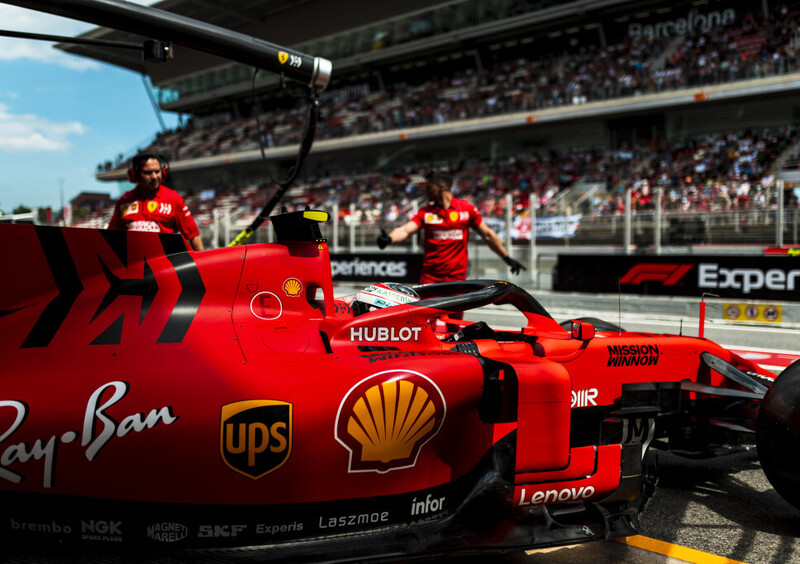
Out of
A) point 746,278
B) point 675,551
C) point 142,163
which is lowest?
point 675,551

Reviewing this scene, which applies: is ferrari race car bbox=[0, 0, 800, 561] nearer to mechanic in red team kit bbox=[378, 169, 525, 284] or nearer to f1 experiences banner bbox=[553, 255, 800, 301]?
mechanic in red team kit bbox=[378, 169, 525, 284]

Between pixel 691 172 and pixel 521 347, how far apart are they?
2022 cm

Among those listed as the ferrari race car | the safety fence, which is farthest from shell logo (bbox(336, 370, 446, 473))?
the safety fence

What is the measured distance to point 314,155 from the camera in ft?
113

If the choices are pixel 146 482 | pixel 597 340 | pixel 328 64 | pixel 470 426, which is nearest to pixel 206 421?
pixel 146 482

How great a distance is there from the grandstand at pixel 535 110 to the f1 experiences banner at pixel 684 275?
825mm

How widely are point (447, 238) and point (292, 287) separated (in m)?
2.89

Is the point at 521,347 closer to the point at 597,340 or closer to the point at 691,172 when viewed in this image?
the point at 597,340

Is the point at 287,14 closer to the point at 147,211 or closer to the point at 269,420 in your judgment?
the point at 147,211

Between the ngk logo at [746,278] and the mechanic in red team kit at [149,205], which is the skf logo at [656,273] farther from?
the mechanic in red team kit at [149,205]

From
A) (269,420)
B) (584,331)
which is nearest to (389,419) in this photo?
(269,420)

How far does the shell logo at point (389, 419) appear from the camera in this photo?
2.37m

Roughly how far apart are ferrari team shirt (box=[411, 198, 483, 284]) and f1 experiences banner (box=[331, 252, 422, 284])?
7108 millimetres

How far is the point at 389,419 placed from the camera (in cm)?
242
